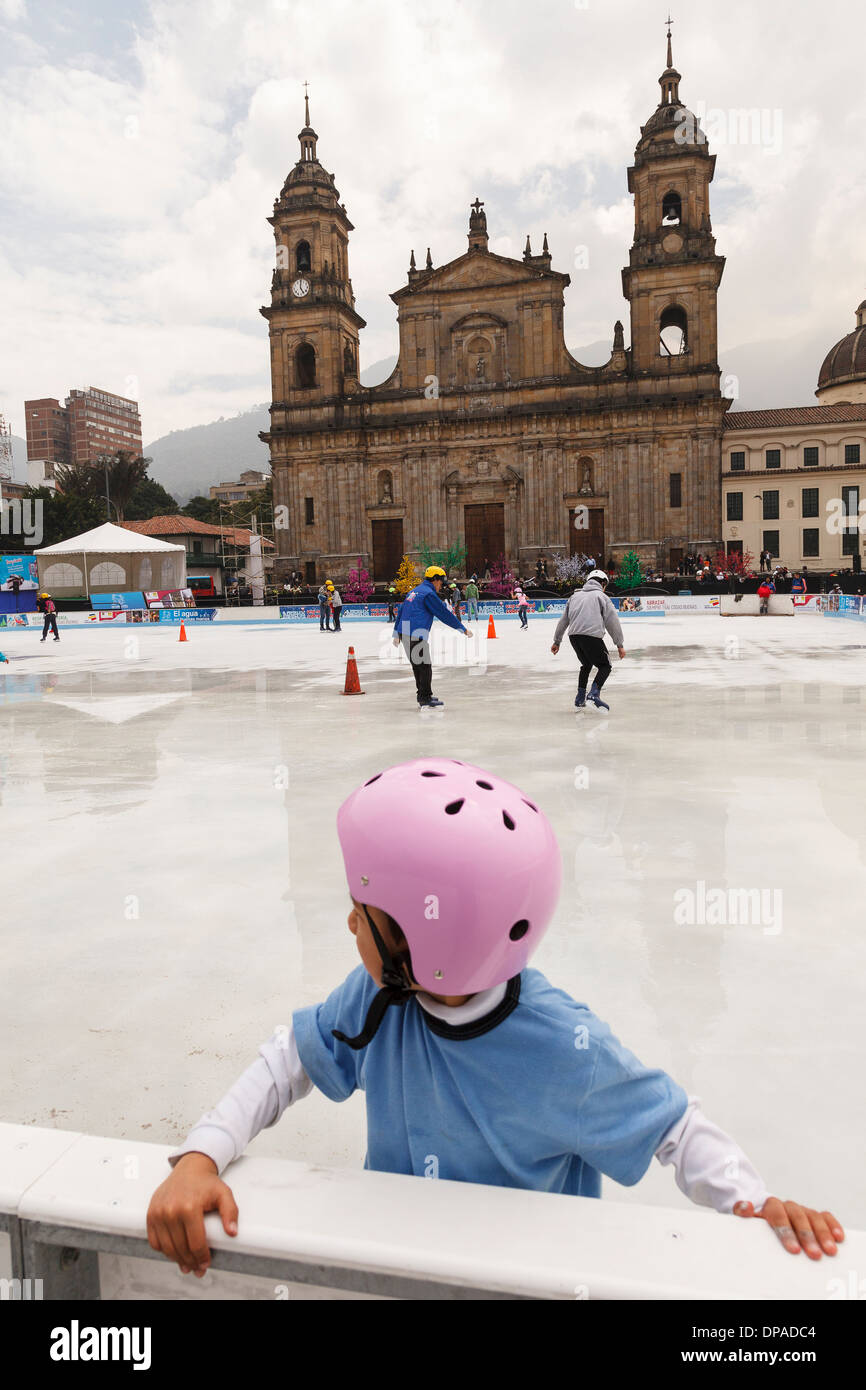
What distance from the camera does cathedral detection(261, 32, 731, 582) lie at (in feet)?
160

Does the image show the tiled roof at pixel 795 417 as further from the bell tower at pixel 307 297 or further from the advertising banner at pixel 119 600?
the advertising banner at pixel 119 600

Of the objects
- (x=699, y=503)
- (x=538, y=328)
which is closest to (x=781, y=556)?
(x=699, y=503)

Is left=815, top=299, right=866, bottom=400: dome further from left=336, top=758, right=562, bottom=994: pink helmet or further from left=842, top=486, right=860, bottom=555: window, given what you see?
left=336, top=758, right=562, bottom=994: pink helmet

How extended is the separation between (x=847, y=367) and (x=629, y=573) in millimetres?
33906

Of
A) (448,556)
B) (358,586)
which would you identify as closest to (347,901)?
(358,586)

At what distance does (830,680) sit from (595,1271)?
502 inches

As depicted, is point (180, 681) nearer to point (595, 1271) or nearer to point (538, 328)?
point (595, 1271)

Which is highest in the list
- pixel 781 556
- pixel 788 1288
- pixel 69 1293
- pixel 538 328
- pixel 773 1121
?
pixel 538 328

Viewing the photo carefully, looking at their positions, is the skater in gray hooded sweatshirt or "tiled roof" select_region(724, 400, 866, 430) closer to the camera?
the skater in gray hooded sweatshirt

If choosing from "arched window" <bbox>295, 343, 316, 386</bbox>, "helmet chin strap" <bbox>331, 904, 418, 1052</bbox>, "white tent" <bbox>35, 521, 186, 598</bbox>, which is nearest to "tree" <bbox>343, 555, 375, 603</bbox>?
"white tent" <bbox>35, 521, 186, 598</bbox>

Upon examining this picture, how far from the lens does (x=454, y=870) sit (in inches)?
48.3

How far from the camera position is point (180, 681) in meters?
14.7

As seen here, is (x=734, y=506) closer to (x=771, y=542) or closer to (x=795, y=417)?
(x=771, y=542)

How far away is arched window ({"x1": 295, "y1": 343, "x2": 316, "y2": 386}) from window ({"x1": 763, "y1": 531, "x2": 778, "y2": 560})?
2826 centimetres
